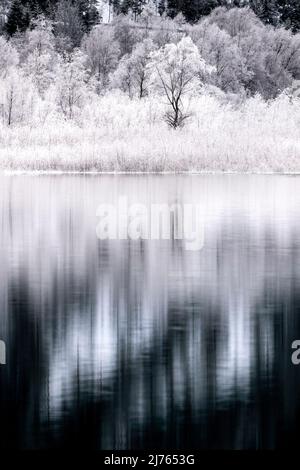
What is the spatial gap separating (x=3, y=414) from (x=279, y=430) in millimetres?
2123

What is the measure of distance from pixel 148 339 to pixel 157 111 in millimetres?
41884

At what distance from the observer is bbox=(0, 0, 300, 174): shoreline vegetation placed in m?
41.4

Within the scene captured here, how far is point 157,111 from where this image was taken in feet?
170

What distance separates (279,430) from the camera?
7785 millimetres

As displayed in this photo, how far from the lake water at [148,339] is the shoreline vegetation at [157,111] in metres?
19.7

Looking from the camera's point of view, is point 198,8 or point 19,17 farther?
point 198,8

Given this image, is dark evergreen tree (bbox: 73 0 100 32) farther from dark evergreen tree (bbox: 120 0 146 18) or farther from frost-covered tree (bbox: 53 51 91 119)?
frost-covered tree (bbox: 53 51 91 119)

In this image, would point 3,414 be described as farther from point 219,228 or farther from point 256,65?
point 256,65

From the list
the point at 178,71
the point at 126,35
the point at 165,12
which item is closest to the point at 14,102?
the point at 178,71

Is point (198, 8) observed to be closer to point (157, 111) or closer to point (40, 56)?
point (40, 56)

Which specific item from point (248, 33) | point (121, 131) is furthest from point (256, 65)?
point (121, 131)

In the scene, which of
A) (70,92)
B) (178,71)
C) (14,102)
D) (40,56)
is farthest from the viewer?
(40,56)

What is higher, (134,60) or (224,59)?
(224,59)

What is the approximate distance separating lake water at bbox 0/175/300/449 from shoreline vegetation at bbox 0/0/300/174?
775 inches
